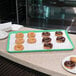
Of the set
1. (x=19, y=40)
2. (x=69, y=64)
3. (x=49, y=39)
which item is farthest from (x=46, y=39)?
(x=69, y=64)

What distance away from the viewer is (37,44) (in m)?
0.91

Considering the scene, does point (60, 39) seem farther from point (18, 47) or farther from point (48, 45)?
point (18, 47)

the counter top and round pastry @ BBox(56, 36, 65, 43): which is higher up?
round pastry @ BBox(56, 36, 65, 43)

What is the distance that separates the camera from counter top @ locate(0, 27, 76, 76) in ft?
2.36

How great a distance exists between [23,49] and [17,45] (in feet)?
0.16

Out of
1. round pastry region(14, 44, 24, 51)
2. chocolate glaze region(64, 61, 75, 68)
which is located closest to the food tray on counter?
round pastry region(14, 44, 24, 51)

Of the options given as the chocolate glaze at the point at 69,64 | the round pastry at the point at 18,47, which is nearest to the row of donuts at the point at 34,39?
the round pastry at the point at 18,47

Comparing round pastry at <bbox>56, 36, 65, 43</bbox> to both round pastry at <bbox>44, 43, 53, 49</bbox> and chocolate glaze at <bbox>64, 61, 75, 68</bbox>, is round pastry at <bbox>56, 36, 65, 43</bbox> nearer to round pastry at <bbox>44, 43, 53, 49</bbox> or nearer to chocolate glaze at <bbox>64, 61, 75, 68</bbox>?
round pastry at <bbox>44, 43, 53, 49</bbox>

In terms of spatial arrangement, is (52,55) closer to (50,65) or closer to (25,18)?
(50,65)

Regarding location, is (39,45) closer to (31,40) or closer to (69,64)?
(31,40)

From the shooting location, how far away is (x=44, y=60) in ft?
2.57

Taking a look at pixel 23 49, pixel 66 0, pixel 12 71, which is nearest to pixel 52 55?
pixel 23 49

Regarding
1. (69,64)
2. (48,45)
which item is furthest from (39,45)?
(69,64)

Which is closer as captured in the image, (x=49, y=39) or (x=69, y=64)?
(x=69, y=64)
